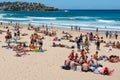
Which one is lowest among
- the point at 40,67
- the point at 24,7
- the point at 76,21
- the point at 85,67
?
the point at 24,7

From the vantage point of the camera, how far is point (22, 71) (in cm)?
1299

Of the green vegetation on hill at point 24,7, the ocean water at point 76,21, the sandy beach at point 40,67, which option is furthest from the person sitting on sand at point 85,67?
the green vegetation on hill at point 24,7

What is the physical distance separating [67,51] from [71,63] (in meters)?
5.19

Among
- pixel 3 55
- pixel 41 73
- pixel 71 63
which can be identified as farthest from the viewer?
pixel 3 55

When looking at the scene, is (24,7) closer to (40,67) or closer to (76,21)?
(76,21)

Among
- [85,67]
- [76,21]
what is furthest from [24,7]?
[85,67]

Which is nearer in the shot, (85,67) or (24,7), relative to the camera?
(85,67)

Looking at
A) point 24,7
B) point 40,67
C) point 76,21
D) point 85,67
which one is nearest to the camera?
point 85,67

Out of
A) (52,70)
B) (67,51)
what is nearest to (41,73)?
(52,70)

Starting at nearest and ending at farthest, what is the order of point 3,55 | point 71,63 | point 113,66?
1. point 71,63
2. point 113,66
3. point 3,55

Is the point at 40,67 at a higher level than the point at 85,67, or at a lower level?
lower

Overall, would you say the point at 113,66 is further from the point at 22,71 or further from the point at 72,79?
the point at 22,71

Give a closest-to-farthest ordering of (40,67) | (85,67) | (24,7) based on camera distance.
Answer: (85,67)
(40,67)
(24,7)

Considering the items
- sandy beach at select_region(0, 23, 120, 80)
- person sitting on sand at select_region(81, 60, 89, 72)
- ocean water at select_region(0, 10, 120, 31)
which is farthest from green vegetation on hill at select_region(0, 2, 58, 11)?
person sitting on sand at select_region(81, 60, 89, 72)
